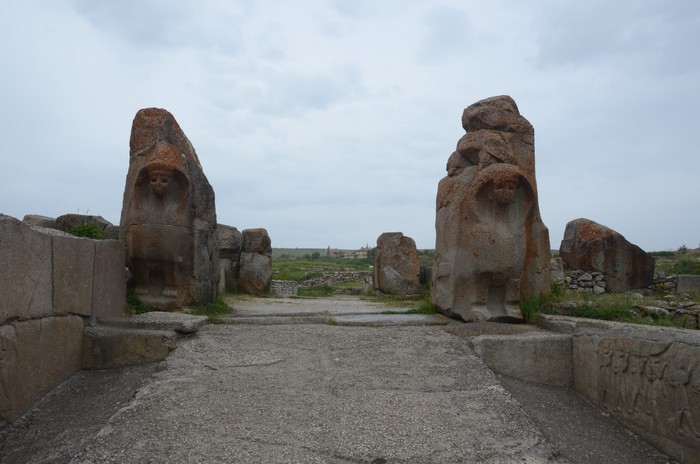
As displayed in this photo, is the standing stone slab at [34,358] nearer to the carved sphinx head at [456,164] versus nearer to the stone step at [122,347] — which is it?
the stone step at [122,347]

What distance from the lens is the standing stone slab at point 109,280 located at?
4850mm

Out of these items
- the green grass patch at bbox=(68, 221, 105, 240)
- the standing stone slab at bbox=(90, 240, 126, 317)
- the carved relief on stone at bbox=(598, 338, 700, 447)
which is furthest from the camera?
the green grass patch at bbox=(68, 221, 105, 240)

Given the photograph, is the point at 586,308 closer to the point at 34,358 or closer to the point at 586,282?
the point at 34,358

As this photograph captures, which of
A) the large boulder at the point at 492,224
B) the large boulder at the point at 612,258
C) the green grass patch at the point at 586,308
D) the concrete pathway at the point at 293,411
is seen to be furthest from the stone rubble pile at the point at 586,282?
the concrete pathway at the point at 293,411

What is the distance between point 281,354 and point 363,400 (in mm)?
1074

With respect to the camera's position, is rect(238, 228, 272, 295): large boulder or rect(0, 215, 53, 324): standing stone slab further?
rect(238, 228, 272, 295): large boulder

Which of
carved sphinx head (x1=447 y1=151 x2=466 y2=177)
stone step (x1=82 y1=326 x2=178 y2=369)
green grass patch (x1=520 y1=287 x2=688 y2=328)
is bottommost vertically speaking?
stone step (x1=82 y1=326 x2=178 y2=369)

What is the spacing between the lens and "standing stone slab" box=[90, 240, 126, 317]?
4.85 m

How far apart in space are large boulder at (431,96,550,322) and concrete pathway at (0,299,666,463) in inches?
32.5

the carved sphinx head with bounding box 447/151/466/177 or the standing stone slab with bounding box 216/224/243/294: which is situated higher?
the carved sphinx head with bounding box 447/151/466/177

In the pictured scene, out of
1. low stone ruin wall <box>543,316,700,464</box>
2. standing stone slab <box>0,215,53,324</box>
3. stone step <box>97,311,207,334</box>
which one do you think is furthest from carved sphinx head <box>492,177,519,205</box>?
standing stone slab <box>0,215,53,324</box>

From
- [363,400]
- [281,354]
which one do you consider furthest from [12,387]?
[363,400]

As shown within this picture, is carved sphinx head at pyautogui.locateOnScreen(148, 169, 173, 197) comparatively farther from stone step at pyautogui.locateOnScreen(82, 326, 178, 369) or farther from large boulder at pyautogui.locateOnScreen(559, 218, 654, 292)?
large boulder at pyautogui.locateOnScreen(559, 218, 654, 292)

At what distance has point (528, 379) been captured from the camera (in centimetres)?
463
